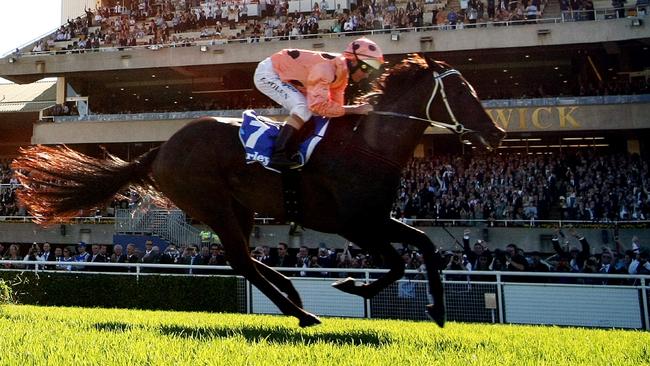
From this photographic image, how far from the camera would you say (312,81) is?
5168 mm

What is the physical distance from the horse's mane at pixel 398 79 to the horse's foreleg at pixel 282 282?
188 cm

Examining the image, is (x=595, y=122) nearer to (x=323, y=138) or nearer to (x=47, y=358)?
Result: (x=323, y=138)

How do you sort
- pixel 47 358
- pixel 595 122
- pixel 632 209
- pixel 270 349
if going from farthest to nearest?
1. pixel 595 122
2. pixel 632 209
3. pixel 270 349
4. pixel 47 358

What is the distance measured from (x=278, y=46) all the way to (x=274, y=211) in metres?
23.3

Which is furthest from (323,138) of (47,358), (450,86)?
(47,358)

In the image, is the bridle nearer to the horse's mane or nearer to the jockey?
the horse's mane

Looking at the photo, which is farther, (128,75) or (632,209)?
(128,75)

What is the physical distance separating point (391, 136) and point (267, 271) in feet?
6.12

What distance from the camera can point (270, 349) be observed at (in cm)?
354

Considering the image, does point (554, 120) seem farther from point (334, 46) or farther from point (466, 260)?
point (466, 260)

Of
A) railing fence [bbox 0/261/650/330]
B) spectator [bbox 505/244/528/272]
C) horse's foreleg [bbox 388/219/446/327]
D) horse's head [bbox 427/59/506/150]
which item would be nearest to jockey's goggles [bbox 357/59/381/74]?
horse's head [bbox 427/59/506/150]

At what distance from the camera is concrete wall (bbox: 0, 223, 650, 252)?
1875cm

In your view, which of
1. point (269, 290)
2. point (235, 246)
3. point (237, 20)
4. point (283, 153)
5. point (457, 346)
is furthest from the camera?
point (237, 20)

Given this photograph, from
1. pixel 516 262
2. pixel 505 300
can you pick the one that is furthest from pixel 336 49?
pixel 505 300
